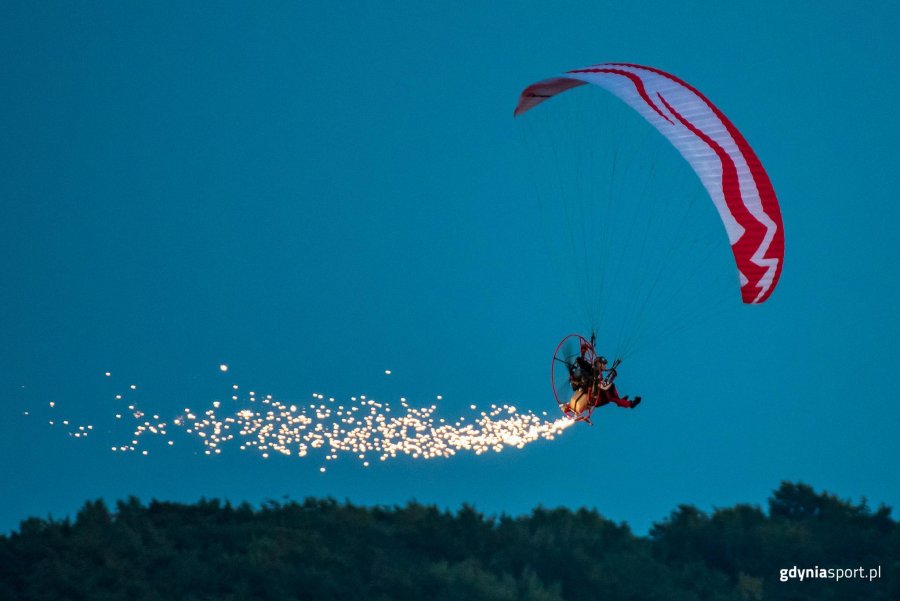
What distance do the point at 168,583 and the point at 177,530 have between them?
3.68m

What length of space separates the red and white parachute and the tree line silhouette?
14.9 metres

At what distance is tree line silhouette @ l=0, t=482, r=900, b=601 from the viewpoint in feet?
119

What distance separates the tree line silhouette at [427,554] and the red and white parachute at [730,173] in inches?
585

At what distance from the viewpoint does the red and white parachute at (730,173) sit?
2317 cm

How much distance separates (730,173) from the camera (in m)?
23.2

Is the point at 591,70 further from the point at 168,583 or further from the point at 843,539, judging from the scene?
the point at 843,539

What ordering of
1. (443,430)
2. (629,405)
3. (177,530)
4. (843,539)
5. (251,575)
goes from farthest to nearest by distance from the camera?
(843,539) → (177,530) → (251,575) → (443,430) → (629,405)

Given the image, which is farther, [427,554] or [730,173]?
[427,554]

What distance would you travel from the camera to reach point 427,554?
40.1 m

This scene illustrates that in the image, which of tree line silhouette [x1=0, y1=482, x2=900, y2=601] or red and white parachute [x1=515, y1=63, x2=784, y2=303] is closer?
red and white parachute [x1=515, y1=63, x2=784, y2=303]

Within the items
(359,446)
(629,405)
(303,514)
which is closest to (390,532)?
(303,514)

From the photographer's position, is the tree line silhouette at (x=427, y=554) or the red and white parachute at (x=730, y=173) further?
the tree line silhouette at (x=427, y=554)

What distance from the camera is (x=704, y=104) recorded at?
23375 millimetres

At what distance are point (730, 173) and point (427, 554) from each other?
63.7 feet
